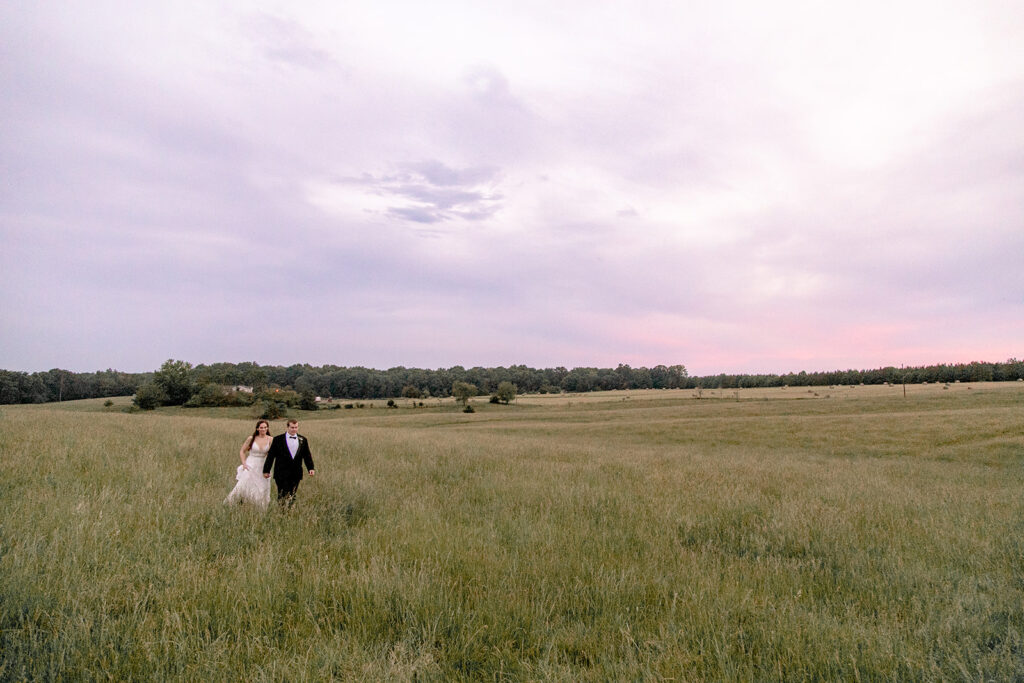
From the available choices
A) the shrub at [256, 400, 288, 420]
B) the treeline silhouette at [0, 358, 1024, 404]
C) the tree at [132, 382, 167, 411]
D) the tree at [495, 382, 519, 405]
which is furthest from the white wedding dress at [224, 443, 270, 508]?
the treeline silhouette at [0, 358, 1024, 404]

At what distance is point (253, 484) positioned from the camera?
883cm

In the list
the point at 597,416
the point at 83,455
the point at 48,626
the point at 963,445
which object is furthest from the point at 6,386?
the point at 963,445

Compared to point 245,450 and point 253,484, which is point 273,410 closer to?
point 245,450

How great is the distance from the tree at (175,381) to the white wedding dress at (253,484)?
375 ft

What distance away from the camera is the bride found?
8.55 metres

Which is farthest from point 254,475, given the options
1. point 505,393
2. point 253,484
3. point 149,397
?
point 149,397

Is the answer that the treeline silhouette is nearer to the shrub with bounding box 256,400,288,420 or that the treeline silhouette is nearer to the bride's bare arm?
the shrub with bounding box 256,400,288,420

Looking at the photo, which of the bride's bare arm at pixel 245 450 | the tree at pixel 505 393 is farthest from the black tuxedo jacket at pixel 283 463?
the tree at pixel 505 393

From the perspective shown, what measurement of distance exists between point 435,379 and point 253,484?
15229 centimetres

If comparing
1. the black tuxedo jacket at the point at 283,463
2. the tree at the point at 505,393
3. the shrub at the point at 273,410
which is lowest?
the shrub at the point at 273,410

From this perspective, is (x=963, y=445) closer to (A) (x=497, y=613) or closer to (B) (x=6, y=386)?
(A) (x=497, y=613)

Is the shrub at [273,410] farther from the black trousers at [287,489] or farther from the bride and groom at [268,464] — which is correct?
the black trousers at [287,489]

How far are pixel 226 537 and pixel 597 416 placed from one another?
58.6m

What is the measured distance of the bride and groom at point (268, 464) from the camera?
8.75m
